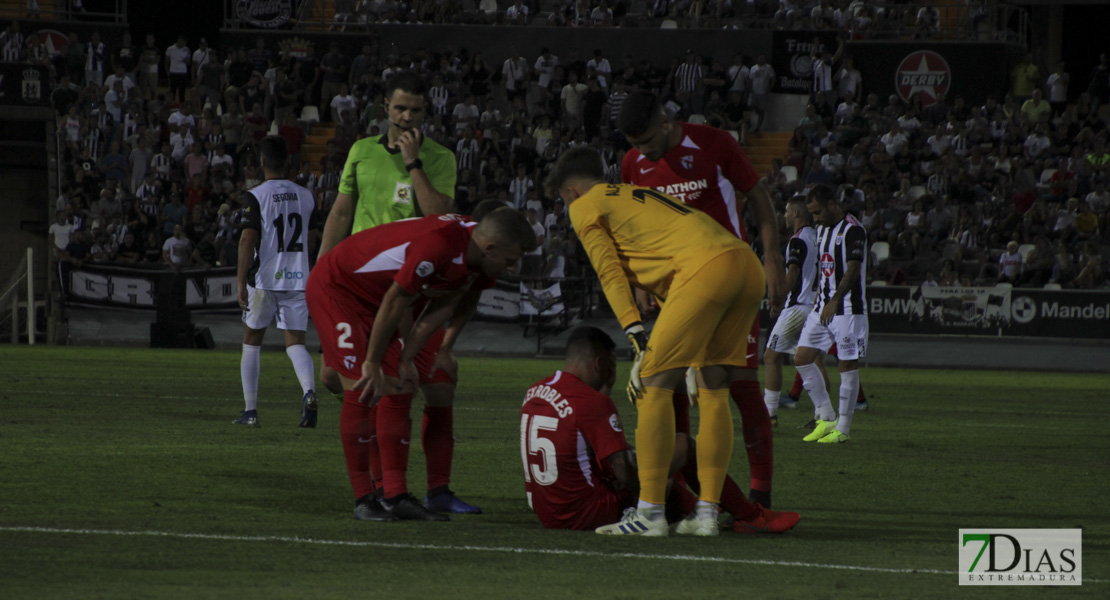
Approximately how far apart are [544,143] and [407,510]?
24661 millimetres

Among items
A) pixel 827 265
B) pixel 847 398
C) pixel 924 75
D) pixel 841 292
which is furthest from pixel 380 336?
pixel 924 75

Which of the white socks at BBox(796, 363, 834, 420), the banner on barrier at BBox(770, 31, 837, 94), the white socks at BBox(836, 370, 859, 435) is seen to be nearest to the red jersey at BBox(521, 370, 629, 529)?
the white socks at BBox(836, 370, 859, 435)

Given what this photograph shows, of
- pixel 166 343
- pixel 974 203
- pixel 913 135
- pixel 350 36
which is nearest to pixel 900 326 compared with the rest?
pixel 974 203

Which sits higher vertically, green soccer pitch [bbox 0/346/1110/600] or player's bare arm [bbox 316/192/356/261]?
player's bare arm [bbox 316/192/356/261]

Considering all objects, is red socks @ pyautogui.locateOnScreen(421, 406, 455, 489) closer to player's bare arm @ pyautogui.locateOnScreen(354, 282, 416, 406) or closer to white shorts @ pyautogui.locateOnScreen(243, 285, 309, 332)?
player's bare arm @ pyautogui.locateOnScreen(354, 282, 416, 406)

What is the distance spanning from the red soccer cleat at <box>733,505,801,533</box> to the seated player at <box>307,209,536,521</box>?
1.54 metres

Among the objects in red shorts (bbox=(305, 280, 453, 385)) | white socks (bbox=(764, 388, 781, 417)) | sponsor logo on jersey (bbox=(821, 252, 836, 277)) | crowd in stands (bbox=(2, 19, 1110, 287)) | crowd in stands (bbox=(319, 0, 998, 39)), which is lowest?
white socks (bbox=(764, 388, 781, 417))

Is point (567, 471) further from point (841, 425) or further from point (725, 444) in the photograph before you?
point (841, 425)

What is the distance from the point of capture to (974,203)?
27953 mm

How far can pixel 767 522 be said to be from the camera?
6.84m

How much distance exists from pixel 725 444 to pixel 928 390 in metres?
13.1

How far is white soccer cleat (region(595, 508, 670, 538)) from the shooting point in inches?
256

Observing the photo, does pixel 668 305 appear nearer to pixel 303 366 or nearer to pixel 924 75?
pixel 303 366

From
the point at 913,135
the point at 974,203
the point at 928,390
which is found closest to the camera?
the point at 928,390
